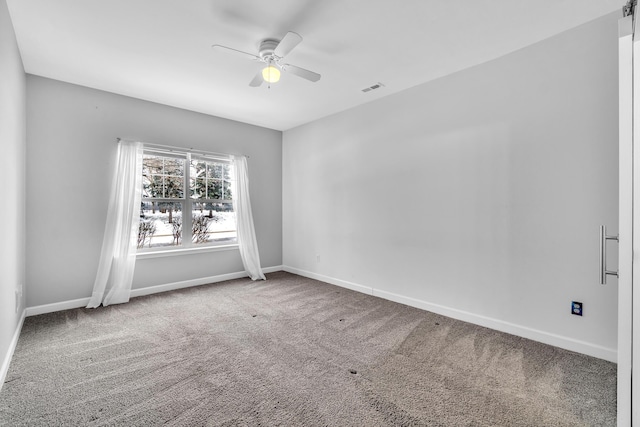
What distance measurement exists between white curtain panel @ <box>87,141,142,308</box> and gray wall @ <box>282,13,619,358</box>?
2839mm

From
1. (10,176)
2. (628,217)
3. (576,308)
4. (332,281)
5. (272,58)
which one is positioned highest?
(272,58)

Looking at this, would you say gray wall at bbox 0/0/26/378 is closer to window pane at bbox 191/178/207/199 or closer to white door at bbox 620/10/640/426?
window pane at bbox 191/178/207/199

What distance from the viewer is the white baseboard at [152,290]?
3358 millimetres

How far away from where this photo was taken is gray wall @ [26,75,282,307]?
333cm

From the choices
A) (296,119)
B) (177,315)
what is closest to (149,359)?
(177,315)

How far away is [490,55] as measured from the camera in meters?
2.88


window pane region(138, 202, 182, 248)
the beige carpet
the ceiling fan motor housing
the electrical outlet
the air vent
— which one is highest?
the air vent

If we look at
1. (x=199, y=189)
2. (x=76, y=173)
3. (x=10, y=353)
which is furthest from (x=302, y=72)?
(x=10, y=353)

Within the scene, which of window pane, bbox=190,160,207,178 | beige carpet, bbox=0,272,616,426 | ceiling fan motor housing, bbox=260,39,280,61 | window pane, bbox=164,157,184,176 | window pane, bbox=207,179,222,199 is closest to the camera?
beige carpet, bbox=0,272,616,426

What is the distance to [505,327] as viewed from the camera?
2871 mm

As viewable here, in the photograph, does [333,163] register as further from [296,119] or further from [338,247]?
[338,247]

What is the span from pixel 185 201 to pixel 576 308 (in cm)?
475

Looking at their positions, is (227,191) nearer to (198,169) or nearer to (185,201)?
(198,169)

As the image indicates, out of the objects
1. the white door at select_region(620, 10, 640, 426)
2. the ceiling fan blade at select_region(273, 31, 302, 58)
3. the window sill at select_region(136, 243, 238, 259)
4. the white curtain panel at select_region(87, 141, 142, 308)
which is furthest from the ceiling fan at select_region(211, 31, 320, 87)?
the window sill at select_region(136, 243, 238, 259)
